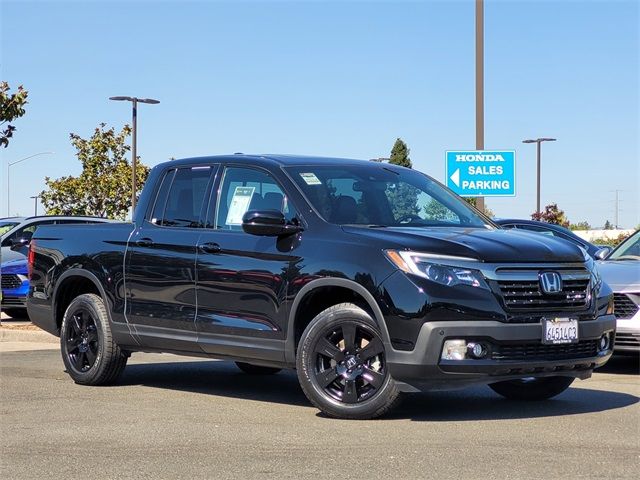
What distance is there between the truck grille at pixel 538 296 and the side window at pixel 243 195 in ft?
6.43

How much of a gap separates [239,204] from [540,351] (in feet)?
8.83

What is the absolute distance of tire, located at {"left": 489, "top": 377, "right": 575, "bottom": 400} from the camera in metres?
8.67

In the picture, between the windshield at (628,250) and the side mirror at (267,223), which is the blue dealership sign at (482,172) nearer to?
the windshield at (628,250)

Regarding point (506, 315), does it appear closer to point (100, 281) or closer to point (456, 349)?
point (456, 349)

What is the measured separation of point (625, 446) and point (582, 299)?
138 centimetres

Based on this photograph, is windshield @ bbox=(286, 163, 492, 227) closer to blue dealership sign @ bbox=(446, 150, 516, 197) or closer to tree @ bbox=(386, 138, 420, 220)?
tree @ bbox=(386, 138, 420, 220)

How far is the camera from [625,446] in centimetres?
671

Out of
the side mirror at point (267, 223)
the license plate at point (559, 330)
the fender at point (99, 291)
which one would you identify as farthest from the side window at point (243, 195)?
the license plate at point (559, 330)

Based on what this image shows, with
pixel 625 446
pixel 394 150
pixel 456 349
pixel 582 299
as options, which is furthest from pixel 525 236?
pixel 394 150

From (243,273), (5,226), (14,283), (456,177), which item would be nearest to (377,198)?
(243,273)

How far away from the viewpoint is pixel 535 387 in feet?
28.8

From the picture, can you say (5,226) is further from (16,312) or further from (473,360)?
(473,360)

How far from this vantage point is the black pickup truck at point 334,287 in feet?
24.0

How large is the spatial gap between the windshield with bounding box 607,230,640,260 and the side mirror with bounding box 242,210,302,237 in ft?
16.6
